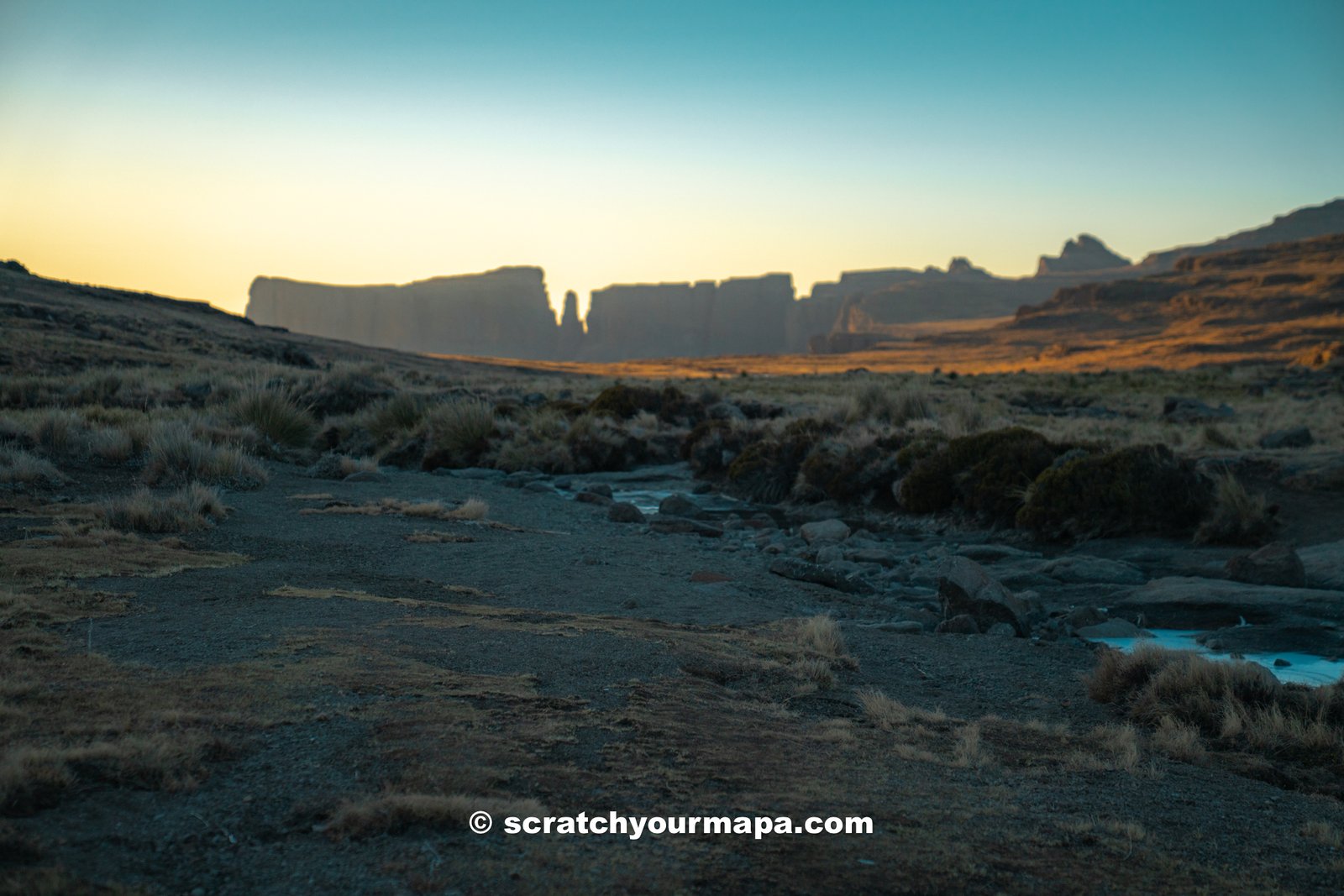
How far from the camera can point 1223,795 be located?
4383 mm

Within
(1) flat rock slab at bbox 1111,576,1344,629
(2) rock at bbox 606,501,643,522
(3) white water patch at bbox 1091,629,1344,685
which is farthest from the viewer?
(2) rock at bbox 606,501,643,522

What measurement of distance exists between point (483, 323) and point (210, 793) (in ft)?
656

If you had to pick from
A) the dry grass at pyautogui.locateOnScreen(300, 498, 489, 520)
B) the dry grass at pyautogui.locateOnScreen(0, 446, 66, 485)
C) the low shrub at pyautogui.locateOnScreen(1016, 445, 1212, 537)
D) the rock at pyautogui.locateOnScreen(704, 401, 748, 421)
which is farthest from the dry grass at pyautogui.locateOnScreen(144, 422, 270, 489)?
the rock at pyautogui.locateOnScreen(704, 401, 748, 421)

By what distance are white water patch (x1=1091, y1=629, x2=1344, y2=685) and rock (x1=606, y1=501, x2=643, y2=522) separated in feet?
21.4

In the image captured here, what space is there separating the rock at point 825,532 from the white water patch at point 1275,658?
4375mm

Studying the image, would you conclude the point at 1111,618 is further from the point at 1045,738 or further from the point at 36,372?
the point at 36,372

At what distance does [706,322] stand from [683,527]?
18829 cm

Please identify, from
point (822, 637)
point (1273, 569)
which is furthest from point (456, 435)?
point (1273, 569)

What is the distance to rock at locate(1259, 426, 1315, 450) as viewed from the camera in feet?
56.9

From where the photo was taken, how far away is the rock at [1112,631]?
812 cm

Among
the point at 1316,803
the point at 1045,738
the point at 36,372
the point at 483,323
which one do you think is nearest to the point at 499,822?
the point at 1045,738

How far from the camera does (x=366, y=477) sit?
47.7 feet

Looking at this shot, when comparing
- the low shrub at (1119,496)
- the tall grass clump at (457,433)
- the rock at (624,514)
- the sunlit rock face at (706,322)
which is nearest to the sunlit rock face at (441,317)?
the sunlit rock face at (706,322)

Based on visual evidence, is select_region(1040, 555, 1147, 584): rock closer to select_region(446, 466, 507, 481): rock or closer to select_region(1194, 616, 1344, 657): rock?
select_region(1194, 616, 1344, 657): rock
